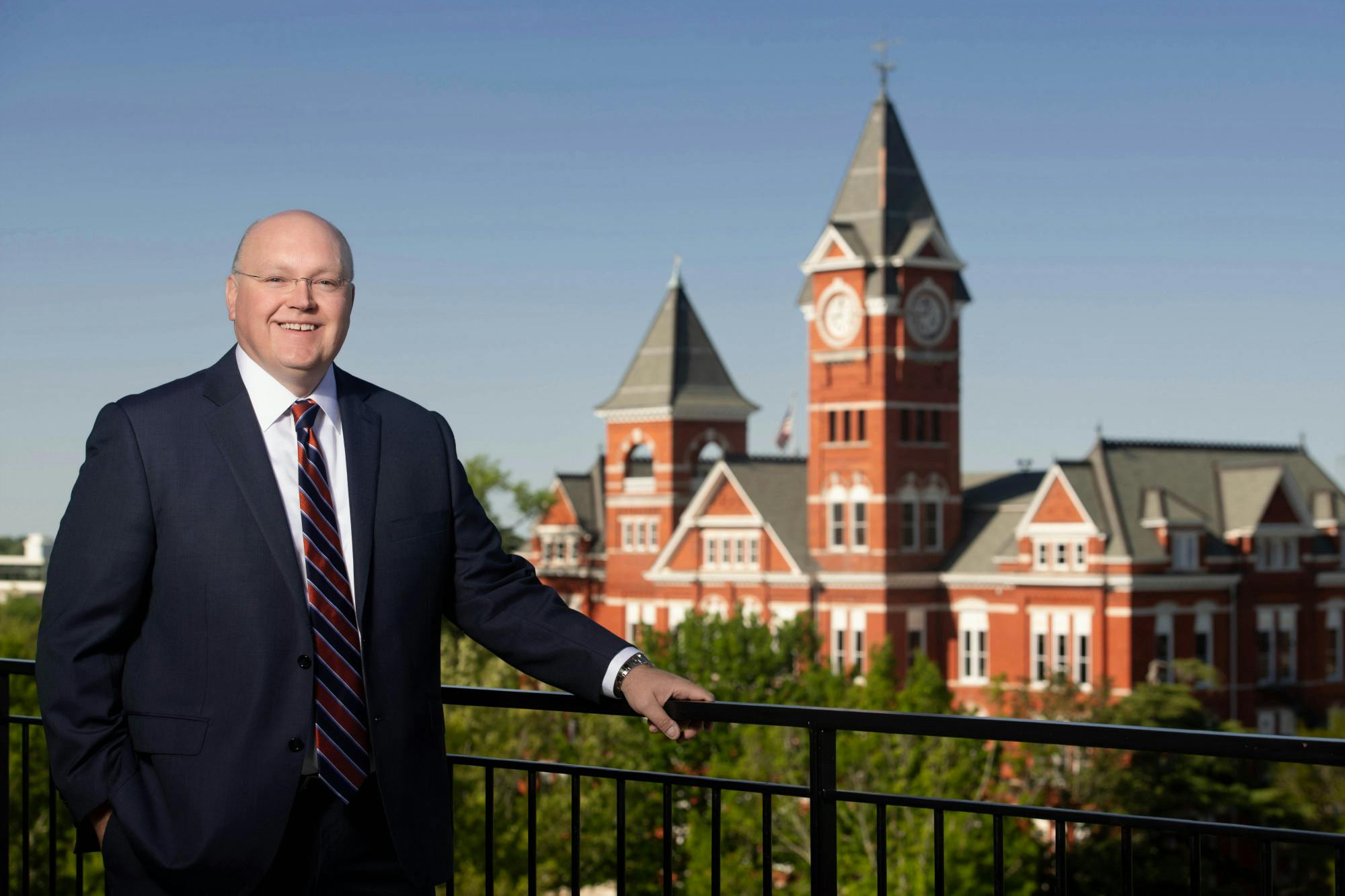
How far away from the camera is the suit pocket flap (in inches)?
131

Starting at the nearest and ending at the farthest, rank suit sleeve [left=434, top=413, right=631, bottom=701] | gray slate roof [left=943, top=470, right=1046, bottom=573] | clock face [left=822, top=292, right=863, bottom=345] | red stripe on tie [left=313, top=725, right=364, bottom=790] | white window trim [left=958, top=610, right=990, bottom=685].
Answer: red stripe on tie [left=313, top=725, right=364, bottom=790], suit sleeve [left=434, top=413, right=631, bottom=701], white window trim [left=958, top=610, right=990, bottom=685], gray slate roof [left=943, top=470, right=1046, bottom=573], clock face [left=822, top=292, right=863, bottom=345]

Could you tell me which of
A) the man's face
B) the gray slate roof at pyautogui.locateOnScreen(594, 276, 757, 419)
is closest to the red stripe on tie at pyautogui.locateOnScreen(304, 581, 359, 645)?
the man's face

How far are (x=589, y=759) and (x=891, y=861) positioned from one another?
10.6 meters

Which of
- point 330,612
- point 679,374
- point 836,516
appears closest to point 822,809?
point 330,612

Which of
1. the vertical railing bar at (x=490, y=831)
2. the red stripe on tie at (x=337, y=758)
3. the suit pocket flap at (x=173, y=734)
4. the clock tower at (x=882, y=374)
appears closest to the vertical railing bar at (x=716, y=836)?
the vertical railing bar at (x=490, y=831)

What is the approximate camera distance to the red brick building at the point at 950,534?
56688mm

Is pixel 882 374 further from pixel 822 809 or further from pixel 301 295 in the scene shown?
pixel 301 295

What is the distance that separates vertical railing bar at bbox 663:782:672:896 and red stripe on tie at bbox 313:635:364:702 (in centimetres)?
79

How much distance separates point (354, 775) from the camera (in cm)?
347

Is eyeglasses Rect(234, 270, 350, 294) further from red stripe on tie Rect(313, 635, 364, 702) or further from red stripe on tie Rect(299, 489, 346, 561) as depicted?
red stripe on tie Rect(313, 635, 364, 702)

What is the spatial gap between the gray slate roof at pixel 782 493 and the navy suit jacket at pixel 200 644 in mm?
59337

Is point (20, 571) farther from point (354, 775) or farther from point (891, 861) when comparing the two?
point (354, 775)

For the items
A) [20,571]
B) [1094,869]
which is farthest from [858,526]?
[20,571]

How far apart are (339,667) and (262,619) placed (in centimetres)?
19
